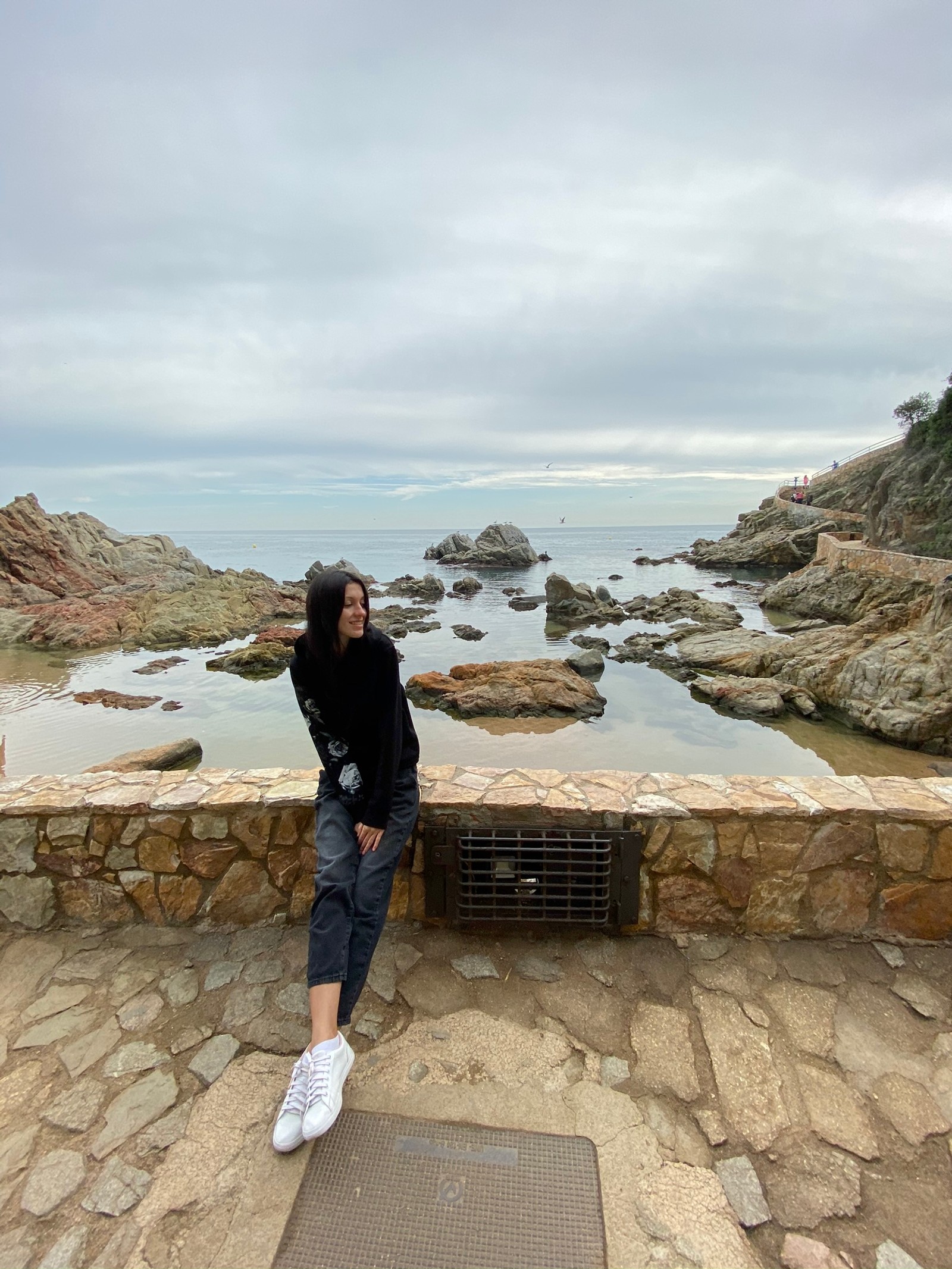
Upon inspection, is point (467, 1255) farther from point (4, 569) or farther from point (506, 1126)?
point (4, 569)

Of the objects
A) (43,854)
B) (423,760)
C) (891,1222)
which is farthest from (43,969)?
(423,760)

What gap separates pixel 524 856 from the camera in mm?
3115

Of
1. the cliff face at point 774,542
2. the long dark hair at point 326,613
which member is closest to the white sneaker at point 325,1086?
the long dark hair at point 326,613

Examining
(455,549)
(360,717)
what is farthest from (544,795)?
(455,549)

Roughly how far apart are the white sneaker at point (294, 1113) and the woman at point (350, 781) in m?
0.15

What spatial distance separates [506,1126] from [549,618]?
2245 cm

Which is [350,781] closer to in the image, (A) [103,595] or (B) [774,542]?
(A) [103,595]

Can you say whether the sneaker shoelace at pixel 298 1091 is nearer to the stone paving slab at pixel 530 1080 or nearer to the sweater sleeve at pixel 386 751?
the stone paving slab at pixel 530 1080

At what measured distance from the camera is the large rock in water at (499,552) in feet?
176

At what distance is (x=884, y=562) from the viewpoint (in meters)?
23.0

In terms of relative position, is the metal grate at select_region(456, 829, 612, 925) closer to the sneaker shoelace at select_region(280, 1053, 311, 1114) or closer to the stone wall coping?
the stone wall coping

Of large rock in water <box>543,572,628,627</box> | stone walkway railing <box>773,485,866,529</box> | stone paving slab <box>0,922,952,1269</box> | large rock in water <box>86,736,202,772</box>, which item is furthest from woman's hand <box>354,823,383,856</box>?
stone walkway railing <box>773,485,866,529</box>

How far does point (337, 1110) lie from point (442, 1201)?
45 cm

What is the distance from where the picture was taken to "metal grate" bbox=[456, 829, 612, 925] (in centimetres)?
306
